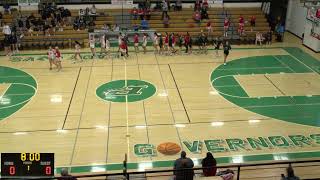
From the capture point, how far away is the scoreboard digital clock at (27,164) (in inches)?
367

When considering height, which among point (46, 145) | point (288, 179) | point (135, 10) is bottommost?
point (46, 145)

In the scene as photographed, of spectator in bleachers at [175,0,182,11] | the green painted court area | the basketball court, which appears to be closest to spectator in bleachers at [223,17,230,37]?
spectator in bleachers at [175,0,182,11]

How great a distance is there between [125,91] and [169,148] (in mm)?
6204

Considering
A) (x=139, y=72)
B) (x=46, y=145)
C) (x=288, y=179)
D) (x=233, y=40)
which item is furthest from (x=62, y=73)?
(x=288, y=179)

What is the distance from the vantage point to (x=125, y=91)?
19719 millimetres

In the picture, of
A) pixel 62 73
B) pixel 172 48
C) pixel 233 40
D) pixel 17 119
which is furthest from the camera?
pixel 233 40

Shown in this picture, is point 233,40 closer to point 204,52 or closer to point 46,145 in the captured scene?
point 204,52

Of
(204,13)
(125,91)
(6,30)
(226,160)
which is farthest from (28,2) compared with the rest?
(226,160)

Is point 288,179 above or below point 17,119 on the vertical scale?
above

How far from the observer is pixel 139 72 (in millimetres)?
22484

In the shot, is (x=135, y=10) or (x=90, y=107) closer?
(x=90, y=107)

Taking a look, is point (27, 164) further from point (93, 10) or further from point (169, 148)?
point (93, 10)

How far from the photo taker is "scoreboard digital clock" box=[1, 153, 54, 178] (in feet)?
30.6

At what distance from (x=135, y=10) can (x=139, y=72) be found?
9059mm
